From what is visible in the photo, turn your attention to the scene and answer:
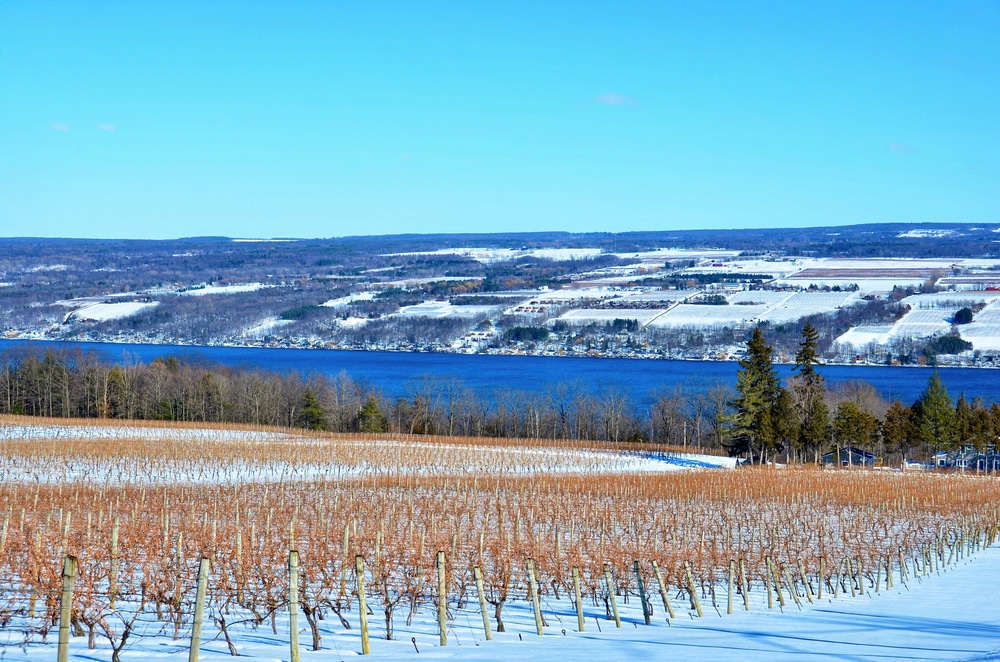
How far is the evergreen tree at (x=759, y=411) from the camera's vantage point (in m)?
44.1

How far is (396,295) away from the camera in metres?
177

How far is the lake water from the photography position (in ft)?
279

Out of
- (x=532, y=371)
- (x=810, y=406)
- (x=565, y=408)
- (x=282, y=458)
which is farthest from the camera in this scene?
(x=532, y=371)

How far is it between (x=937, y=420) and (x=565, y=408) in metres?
28.5

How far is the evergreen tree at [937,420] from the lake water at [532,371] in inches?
980

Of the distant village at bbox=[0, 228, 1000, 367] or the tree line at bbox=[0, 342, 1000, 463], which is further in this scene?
the distant village at bbox=[0, 228, 1000, 367]

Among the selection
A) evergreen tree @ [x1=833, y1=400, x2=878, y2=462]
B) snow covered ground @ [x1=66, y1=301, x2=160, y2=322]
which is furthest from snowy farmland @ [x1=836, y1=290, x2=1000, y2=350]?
snow covered ground @ [x1=66, y1=301, x2=160, y2=322]

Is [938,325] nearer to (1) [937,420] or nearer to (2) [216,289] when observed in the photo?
(1) [937,420]

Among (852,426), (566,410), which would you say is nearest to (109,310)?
(566,410)

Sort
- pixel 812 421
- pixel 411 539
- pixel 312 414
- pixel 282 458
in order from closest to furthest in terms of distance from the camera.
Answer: pixel 411 539 < pixel 282 458 < pixel 812 421 < pixel 312 414

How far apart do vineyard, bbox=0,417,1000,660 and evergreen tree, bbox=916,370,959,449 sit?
33.9 ft

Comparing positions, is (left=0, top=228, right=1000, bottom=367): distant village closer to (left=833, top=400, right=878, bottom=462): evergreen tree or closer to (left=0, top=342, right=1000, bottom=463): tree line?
(left=0, top=342, right=1000, bottom=463): tree line

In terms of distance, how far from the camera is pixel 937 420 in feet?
159

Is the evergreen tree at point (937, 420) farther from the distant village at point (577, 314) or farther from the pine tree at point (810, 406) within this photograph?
the distant village at point (577, 314)
